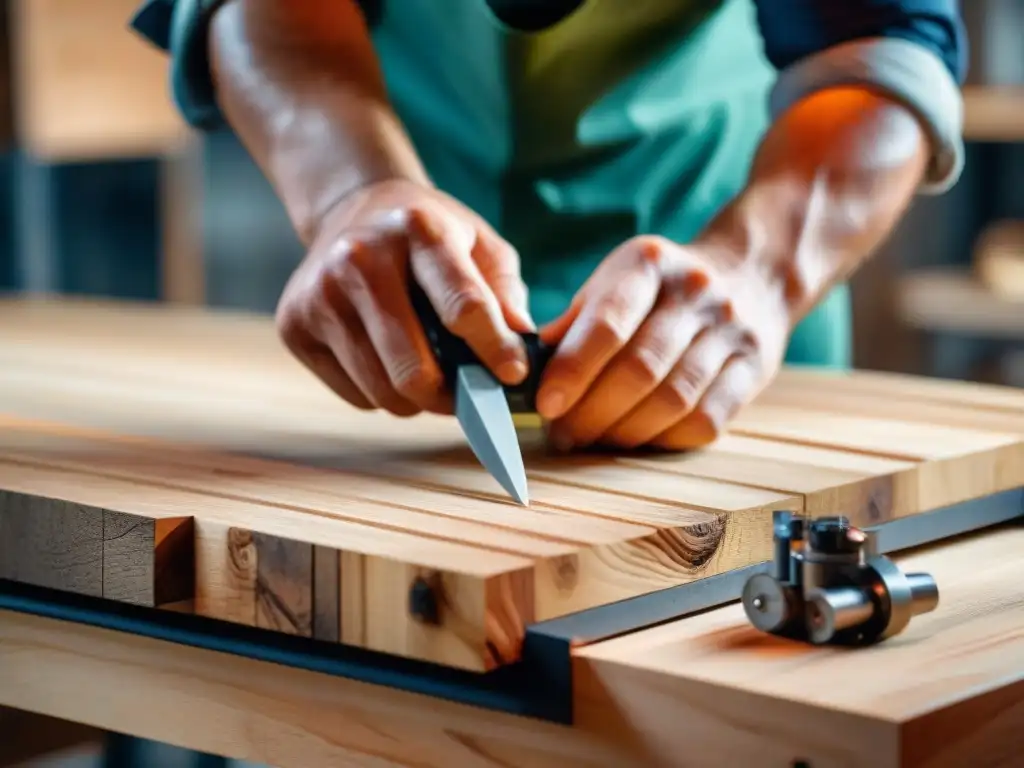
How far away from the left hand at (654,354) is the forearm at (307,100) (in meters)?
0.21

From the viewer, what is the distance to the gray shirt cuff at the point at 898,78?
1167 mm

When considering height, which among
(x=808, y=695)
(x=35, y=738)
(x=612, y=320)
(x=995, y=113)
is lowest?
(x=35, y=738)

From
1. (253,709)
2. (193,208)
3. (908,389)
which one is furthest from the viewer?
(193,208)

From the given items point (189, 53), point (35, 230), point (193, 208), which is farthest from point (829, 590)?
point (35, 230)

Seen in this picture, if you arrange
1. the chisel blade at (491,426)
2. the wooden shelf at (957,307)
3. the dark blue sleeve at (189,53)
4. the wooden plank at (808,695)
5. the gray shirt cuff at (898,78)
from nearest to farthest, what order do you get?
the wooden plank at (808,695), the chisel blade at (491,426), the gray shirt cuff at (898,78), the dark blue sleeve at (189,53), the wooden shelf at (957,307)

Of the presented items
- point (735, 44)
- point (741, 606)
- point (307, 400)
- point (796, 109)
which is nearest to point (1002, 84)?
point (735, 44)

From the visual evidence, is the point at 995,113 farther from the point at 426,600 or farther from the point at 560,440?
the point at 426,600

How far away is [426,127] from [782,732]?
0.95m

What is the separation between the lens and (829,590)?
0.68 meters

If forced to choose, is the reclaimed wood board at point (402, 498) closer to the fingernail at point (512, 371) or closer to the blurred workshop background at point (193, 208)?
the fingernail at point (512, 371)

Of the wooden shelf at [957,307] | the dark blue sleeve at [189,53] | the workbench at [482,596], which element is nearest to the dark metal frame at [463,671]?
the workbench at [482,596]

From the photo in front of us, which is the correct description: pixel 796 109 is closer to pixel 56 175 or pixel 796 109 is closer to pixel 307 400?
pixel 307 400

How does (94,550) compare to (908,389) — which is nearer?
(94,550)

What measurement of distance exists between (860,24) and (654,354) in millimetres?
431
